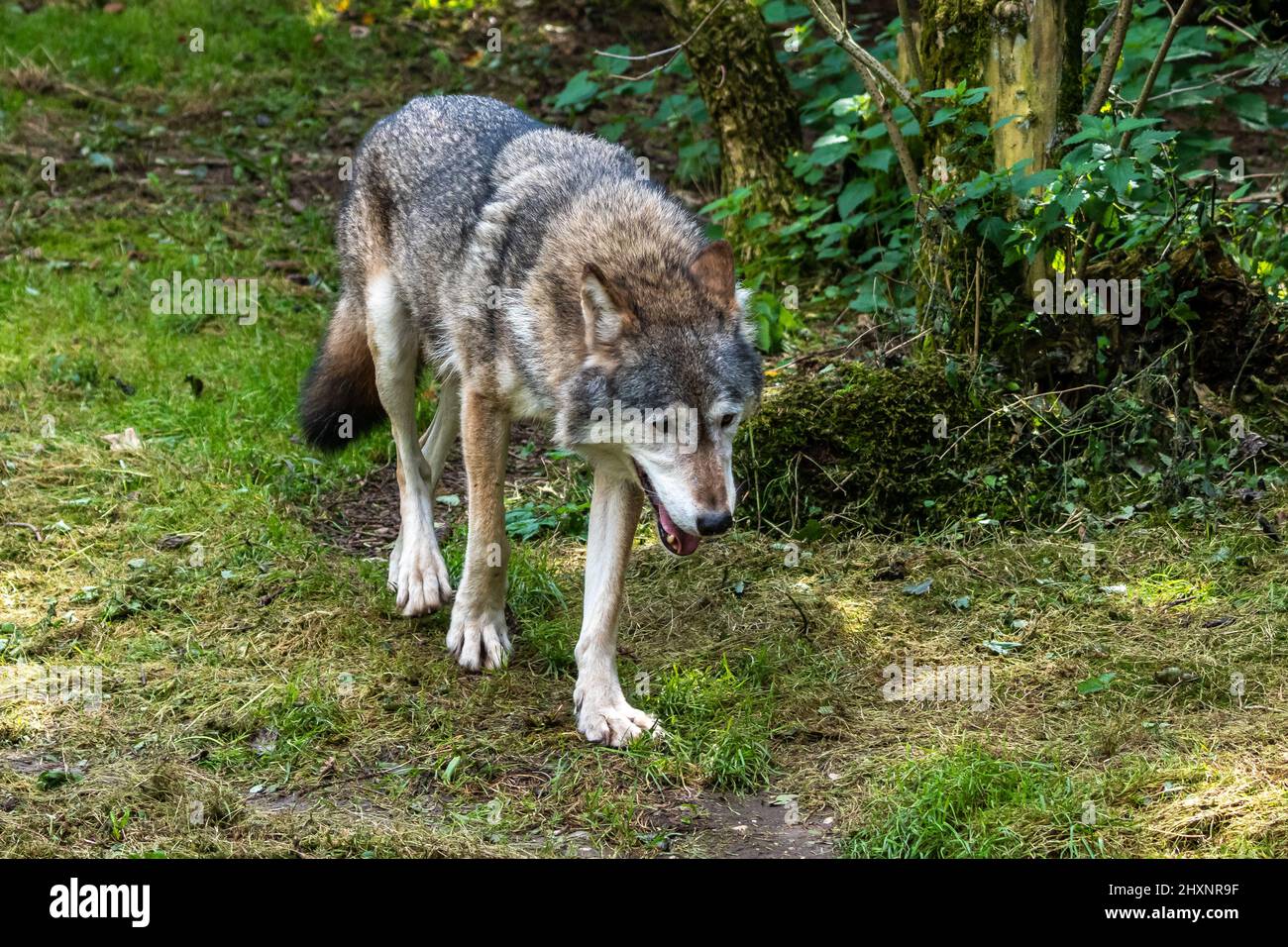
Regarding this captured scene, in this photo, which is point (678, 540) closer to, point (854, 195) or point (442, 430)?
point (442, 430)

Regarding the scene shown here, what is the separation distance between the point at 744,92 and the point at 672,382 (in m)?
4.38

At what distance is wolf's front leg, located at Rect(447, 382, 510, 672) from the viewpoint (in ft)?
15.5

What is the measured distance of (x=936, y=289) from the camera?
5.96m

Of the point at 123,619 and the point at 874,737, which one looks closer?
the point at 874,737

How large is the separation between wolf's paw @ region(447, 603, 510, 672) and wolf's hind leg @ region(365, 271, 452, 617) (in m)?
0.43

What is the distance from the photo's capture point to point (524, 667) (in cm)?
490

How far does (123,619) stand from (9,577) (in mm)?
560


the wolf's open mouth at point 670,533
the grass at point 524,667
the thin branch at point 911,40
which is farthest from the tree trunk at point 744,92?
the wolf's open mouth at point 670,533

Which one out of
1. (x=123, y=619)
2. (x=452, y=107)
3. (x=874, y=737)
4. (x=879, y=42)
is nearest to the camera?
(x=874, y=737)

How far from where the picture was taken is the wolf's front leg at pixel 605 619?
4395 millimetres

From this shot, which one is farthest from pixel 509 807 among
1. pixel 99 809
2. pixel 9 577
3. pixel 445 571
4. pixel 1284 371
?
pixel 1284 371

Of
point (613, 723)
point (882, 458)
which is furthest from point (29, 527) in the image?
point (882, 458)

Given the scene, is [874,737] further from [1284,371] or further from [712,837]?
[1284,371]

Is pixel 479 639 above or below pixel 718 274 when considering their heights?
below
